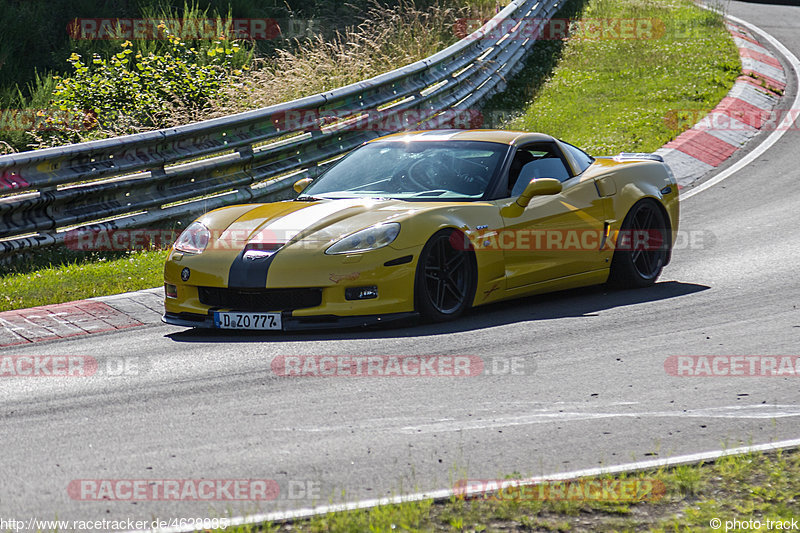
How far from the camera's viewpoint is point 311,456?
15.1 feet

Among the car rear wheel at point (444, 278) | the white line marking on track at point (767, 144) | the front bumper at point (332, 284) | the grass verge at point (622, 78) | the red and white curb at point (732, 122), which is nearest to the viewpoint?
the front bumper at point (332, 284)

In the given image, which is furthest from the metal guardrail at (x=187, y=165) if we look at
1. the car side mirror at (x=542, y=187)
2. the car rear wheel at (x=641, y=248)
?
the car rear wheel at (x=641, y=248)

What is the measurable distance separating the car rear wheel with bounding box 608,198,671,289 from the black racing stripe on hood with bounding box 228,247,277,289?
3127 mm

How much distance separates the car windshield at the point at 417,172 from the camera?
810 cm

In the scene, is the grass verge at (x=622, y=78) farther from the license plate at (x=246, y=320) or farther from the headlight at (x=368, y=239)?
the license plate at (x=246, y=320)

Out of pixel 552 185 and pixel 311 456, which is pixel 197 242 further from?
pixel 311 456

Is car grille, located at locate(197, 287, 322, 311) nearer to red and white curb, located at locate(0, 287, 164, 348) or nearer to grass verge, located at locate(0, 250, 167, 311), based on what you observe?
red and white curb, located at locate(0, 287, 164, 348)

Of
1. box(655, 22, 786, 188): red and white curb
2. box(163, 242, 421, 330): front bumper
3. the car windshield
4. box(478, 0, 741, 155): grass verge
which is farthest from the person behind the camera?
box(478, 0, 741, 155): grass verge

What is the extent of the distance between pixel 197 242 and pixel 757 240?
18.3 feet

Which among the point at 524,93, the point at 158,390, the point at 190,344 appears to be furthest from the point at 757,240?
the point at 524,93

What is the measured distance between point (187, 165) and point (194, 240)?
11.0ft

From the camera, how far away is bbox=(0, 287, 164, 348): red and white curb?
751 centimetres

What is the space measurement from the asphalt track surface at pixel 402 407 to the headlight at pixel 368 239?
57cm

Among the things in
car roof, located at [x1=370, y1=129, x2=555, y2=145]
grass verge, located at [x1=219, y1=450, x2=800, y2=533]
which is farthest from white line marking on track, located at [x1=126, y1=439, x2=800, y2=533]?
car roof, located at [x1=370, y1=129, x2=555, y2=145]
